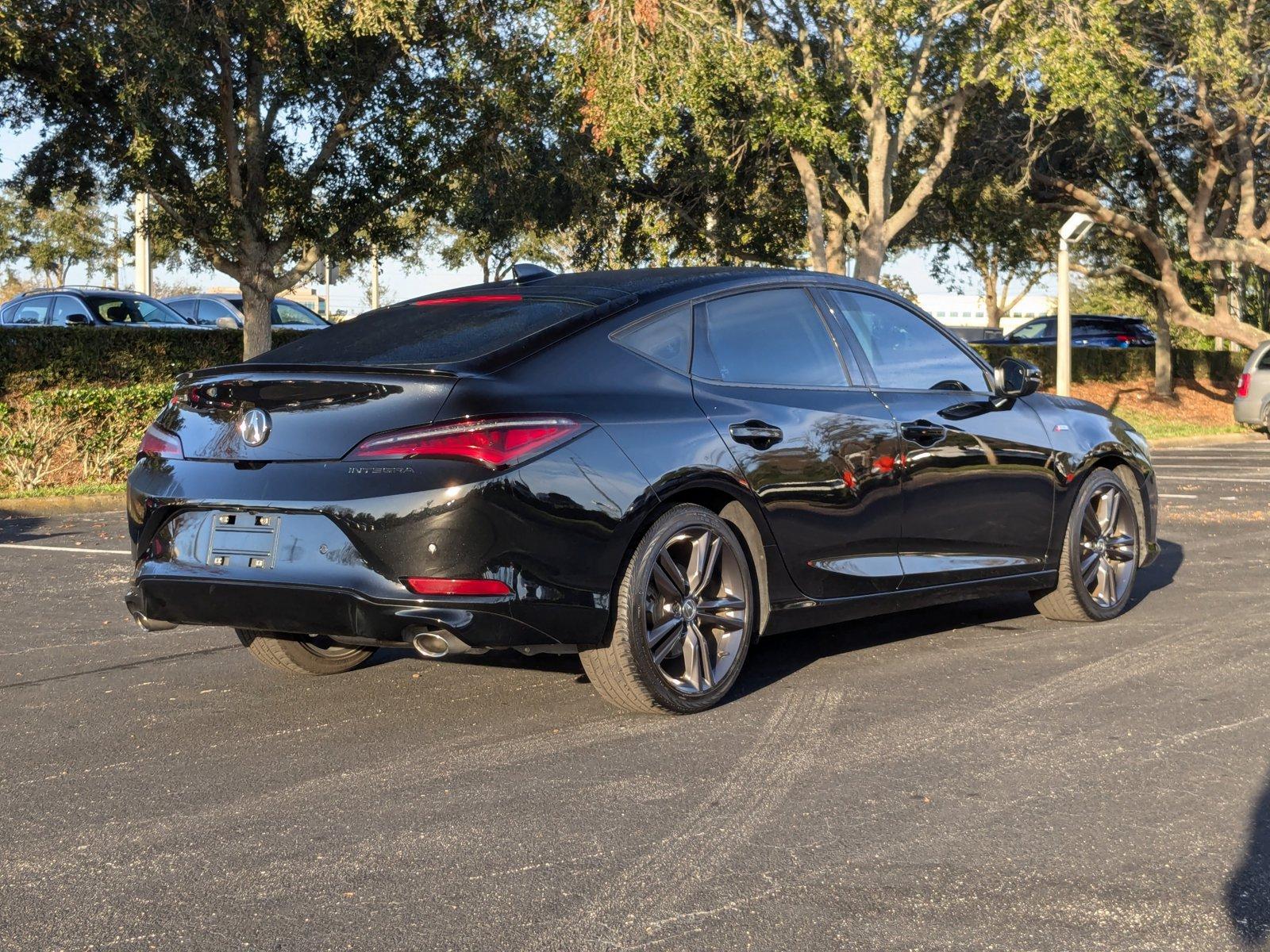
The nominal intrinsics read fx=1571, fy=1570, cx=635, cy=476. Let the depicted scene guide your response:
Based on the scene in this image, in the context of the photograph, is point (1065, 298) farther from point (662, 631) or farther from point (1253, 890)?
point (1253, 890)

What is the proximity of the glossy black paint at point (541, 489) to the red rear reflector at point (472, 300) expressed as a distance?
0.17 metres

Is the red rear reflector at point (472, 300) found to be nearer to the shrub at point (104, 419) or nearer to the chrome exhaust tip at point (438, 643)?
the chrome exhaust tip at point (438, 643)

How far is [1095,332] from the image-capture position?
37.7 meters

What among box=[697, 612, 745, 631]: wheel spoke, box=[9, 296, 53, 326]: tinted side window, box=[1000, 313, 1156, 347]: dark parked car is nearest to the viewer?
box=[697, 612, 745, 631]: wheel spoke

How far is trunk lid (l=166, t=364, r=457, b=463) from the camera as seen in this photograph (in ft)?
17.0

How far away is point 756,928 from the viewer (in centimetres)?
363

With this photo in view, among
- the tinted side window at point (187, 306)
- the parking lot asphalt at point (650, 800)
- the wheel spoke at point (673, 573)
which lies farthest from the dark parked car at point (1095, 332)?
the wheel spoke at point (673, 573)

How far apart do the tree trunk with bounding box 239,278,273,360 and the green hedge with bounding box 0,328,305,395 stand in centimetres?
63

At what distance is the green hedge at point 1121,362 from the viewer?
108ft

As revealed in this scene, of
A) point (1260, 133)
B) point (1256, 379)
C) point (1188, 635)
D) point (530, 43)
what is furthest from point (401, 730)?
point (1260, 133)

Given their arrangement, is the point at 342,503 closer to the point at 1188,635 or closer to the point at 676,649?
the point at 676,649

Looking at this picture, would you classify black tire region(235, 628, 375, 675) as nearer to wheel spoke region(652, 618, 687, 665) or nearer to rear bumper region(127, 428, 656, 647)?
rear bumper region(127, 428, 656, 647)

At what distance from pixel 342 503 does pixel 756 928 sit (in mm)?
2147

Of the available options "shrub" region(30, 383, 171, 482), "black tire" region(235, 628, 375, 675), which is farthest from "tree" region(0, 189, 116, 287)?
"black tire" region(235, 628, 375, 675)
